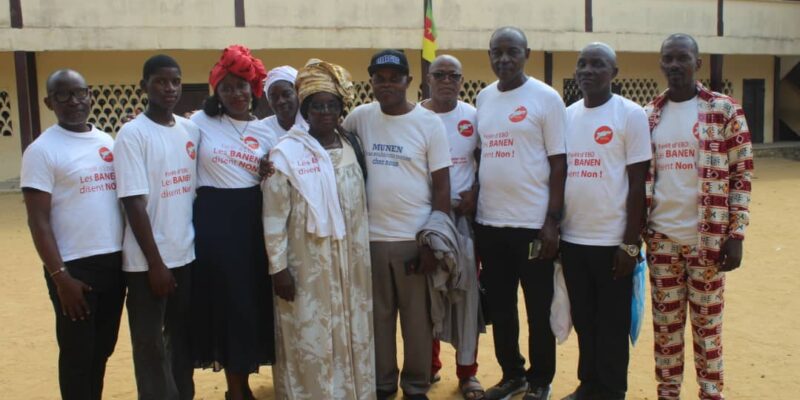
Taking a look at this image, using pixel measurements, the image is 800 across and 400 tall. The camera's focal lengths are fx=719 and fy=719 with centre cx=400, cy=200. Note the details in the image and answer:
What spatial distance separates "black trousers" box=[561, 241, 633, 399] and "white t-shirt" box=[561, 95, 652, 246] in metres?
0.09

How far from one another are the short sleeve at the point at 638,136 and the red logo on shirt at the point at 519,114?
19.6 inches

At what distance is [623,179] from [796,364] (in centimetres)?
186

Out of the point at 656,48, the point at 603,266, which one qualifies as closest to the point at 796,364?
the point at 603,266

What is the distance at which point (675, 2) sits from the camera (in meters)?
16.1

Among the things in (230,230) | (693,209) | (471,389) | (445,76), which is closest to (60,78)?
(230,230)

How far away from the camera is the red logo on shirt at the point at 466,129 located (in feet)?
13.0

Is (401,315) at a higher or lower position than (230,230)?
lower

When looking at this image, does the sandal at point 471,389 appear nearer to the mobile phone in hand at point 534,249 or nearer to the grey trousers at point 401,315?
the grey trousers at point 401,315

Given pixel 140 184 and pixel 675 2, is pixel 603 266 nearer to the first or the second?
pixel 140 184

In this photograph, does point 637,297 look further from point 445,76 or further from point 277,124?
point 277,124

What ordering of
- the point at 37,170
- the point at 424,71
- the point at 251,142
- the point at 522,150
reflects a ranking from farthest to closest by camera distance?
the point at 424,71, the point at 522,150, the point at 251,142, the point at 37,170

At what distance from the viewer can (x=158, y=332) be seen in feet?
10.5

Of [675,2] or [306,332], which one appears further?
[675,2]

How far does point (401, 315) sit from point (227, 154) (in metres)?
1.22
